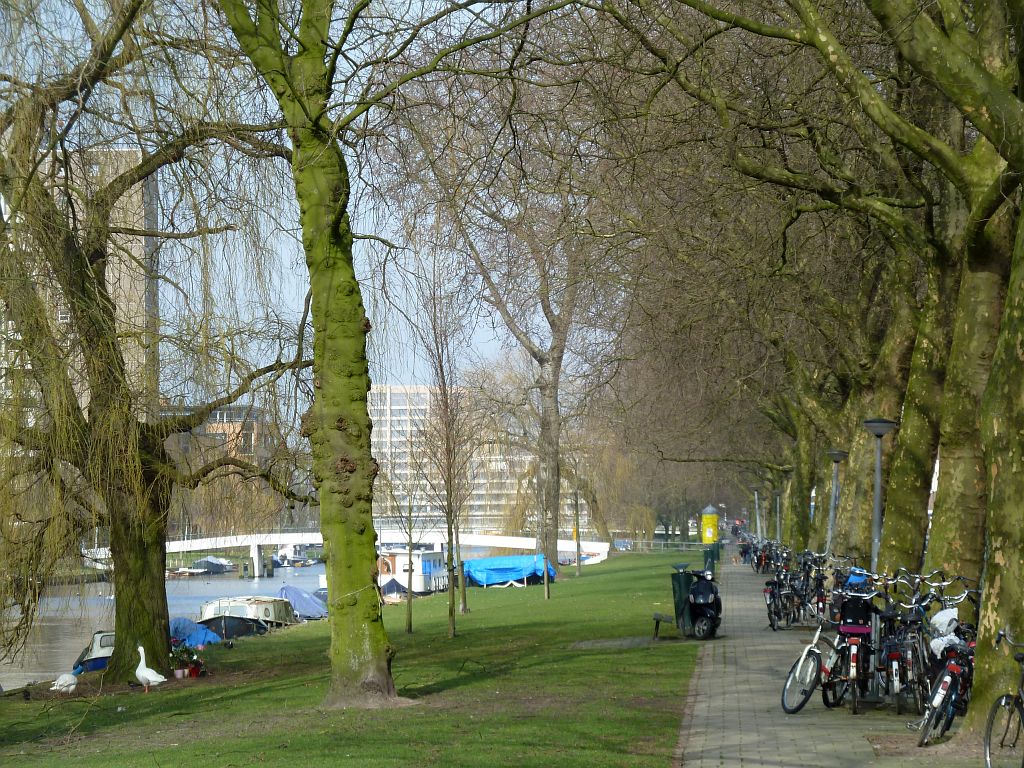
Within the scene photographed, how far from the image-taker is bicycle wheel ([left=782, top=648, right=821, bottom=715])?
12.4 metres

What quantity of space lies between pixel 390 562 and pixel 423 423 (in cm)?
4383

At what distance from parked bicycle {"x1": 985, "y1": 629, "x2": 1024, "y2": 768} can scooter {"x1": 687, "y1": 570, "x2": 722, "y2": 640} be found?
508 inches

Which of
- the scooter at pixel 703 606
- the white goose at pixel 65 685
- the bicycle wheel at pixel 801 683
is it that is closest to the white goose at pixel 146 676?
the white goose at pixel 65 685

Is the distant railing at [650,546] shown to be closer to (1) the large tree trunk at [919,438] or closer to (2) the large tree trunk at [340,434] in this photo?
(1) the large tree trunk at [919,438]

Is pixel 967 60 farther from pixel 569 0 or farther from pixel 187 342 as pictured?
pixel 187 342

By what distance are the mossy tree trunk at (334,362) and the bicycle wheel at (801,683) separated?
4.05 meters

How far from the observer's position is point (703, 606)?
21.9m

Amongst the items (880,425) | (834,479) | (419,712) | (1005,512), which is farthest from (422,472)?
(1005,512)

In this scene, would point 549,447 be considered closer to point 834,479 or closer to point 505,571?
point 505,571

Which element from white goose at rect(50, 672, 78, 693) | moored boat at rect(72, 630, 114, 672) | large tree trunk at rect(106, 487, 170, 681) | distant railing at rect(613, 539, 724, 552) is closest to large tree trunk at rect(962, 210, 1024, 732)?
large tree trunk at rect(106, 487, 170, 681)

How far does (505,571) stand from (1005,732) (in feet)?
181

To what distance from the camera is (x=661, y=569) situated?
184 feet

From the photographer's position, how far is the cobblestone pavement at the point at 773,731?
9547 mm

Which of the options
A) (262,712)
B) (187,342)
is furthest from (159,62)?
(262,712)
